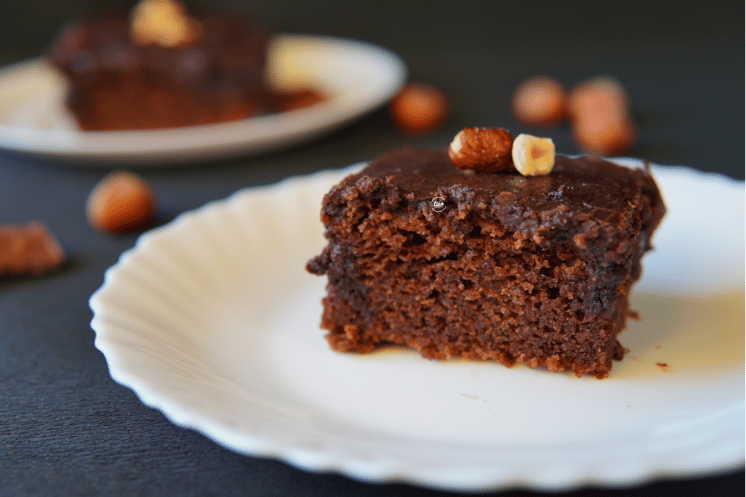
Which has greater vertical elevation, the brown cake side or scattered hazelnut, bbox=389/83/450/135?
the brown cake side

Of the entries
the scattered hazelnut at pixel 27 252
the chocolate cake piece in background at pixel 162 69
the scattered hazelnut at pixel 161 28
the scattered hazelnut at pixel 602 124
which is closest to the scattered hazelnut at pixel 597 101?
the scattered hazelnut at pixel 602 124

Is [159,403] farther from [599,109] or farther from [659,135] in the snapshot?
[659,135]

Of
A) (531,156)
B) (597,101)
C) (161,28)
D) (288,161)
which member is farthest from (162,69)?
(531,156)

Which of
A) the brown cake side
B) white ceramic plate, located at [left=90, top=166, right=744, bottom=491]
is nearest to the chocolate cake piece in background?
white ceramic plate, located at [left=90, top=166, right=744, bottom=491]

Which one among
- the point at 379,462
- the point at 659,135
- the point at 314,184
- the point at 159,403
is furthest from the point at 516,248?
the point at 659,135

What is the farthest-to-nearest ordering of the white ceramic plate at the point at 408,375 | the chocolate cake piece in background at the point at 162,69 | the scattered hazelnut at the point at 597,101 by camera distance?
1. the chocolate cake piece in background at the point at 162,69
2. the scattered hazelnut at the point at 597,101
3. the white ceramic plate at the point at 408,375

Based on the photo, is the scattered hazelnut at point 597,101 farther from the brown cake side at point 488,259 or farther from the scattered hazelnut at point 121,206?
the scattered hazelnut at point 121,206

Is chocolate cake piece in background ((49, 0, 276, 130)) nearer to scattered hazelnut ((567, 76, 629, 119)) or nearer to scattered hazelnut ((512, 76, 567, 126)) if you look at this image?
scattered hazelnut ((512, 76, 567, 126))

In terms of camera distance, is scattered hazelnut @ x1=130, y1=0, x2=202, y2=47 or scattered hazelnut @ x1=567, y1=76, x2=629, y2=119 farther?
scattered hazelnut @ x1=130, y1=0, x2=202, y2=47
